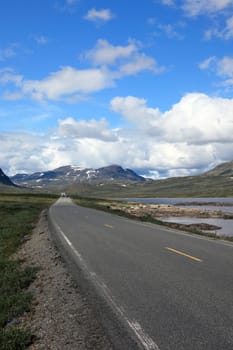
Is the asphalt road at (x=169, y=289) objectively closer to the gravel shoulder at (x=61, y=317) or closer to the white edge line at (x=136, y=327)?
the white edge line at (x=136, y=327)

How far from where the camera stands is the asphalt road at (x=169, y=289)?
22.0 feet

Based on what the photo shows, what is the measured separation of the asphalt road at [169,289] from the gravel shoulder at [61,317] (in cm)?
63

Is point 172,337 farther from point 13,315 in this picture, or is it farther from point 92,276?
point 92,276

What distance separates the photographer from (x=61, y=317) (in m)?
8.21

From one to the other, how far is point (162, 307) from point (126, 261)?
600cm

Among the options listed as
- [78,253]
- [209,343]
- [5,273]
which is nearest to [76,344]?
[209,343]

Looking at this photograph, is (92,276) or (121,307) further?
(92,276)

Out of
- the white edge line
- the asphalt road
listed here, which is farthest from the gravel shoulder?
the asphalt road

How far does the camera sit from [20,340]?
272 inches

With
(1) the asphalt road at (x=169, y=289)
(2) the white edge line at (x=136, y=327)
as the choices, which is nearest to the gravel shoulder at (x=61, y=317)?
(2) the white edge line at (x=136, y=327)

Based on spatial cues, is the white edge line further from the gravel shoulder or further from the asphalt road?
the gravel shoulder

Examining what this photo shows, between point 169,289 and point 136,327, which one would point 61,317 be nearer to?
point 136,327

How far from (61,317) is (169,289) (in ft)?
9.61

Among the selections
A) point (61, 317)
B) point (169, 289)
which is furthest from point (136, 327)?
point (169, 289)
